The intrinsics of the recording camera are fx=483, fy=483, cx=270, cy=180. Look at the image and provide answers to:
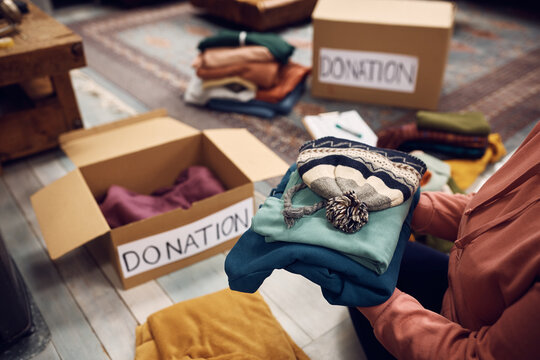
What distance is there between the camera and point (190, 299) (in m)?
1.34

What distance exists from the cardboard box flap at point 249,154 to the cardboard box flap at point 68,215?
0.44 metres

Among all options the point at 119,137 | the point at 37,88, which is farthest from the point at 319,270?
the point at 37,88

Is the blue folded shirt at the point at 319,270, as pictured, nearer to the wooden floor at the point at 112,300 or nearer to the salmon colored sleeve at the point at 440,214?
the salmon colored sleeve at the point at 440,214

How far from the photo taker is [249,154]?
1.57m

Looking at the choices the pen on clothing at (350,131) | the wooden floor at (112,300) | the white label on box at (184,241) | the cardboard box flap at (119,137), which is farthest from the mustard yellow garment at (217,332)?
the pen on clothing at (350,131)

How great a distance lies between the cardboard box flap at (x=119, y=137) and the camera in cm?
161

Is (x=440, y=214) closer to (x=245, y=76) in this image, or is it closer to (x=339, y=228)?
(x=339, y=228)

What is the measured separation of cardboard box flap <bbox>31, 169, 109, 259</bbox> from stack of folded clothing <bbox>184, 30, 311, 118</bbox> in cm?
101

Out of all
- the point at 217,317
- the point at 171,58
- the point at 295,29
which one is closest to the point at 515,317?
the point at 217,317

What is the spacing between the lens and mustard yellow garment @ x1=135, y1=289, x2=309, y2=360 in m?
1.18

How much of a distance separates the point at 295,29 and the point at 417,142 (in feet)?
5.73

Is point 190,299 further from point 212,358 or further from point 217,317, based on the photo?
point 212,358

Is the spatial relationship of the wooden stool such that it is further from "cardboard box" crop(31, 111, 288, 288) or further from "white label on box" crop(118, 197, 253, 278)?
"white label on box" crop(118, 197, 253, 278)

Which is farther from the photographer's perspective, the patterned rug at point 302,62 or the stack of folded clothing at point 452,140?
the patterned rug at point 302,62
